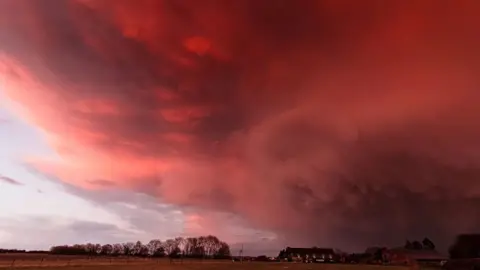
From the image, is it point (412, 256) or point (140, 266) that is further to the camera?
point (412, 256)

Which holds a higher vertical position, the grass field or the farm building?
the farm building

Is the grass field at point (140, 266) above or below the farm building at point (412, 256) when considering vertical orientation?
below

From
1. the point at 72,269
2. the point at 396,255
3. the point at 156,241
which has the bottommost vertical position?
the point at 72,269

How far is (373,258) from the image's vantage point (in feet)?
393

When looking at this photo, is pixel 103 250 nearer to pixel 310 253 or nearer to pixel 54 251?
pixel 54 251

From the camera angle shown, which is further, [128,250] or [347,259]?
[128,250]

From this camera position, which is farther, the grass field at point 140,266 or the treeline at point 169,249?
the treeline at point 169,249

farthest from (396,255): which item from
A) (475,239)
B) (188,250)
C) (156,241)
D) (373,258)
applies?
(156,241)

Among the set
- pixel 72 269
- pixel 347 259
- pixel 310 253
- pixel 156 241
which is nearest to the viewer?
pixel 72 269

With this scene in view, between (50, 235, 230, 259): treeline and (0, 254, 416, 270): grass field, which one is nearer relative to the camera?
(0, 254, 416, 270): grass field

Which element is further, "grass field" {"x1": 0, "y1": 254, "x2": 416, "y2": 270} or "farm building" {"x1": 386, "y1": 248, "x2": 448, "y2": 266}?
"farm building" {"x1": 386, "y1": 248, "x2": 448, "y2": 266}

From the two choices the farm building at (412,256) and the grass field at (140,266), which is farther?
the farm building at (412,256)

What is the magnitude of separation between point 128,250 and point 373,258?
88868 millimetres

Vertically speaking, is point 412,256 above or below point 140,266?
above
